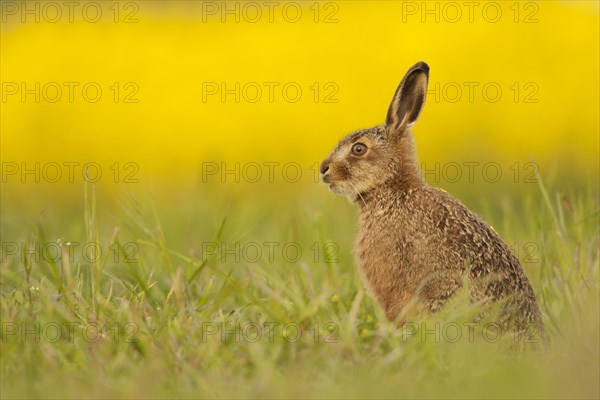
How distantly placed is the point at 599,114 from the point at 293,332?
9337 millimetres

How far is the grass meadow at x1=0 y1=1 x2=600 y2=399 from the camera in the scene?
5.11 m

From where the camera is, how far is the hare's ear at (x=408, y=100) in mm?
6695

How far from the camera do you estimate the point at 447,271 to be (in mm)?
5965

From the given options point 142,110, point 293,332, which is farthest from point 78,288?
point 142,110

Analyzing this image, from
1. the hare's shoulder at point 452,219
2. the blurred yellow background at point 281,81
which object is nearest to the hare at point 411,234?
the hare's shoulder at point 452,219

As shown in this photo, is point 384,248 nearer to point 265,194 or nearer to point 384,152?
point 384,152

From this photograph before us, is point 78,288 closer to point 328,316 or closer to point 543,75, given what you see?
point 328,316

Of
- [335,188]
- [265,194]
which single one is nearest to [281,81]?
[265,194]

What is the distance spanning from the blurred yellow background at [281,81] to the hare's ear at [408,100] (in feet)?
18.3

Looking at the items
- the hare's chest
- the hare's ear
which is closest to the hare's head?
the hare's ear

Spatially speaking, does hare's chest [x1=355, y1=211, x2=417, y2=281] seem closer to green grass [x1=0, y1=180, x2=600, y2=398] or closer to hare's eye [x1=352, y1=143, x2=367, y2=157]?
green grass [x1=0, y1=180, x2=600, y2=398]

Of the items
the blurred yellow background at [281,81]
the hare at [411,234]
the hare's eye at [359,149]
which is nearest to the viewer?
the hare at [411,234]

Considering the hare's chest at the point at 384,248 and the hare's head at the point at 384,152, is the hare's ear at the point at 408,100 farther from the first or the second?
the hare's chest at the point at 384,248

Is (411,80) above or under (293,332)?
above
